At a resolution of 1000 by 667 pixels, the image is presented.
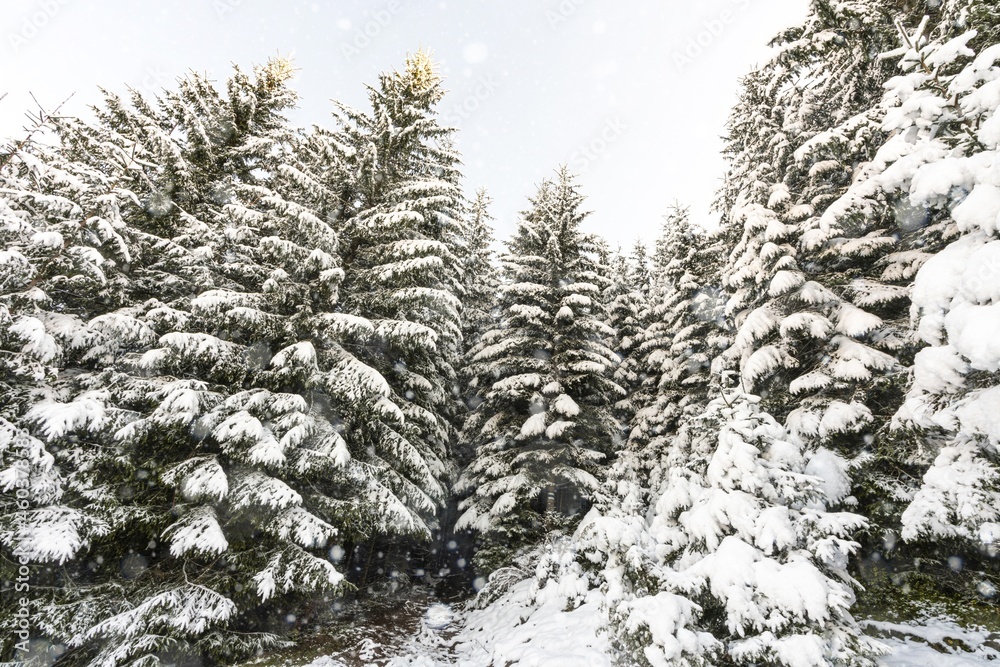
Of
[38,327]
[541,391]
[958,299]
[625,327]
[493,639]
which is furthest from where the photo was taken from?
[625,327]

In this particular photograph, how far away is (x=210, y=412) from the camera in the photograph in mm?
8641

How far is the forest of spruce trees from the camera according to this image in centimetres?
584

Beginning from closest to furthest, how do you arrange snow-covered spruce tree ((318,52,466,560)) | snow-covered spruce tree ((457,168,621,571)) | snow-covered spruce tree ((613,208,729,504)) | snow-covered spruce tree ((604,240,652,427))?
snow-covered spruce tree ((318,52,466,560))
snow-covered spruce tree ((457,168,621,571))
snow-covered spruce tree ((613,208,729,504))
snow-covered spruce tree ((604,240,652,427))

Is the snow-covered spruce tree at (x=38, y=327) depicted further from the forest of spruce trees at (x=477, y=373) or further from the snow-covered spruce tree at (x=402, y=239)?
the snow-covered spruce tree at (x=402, y=239)

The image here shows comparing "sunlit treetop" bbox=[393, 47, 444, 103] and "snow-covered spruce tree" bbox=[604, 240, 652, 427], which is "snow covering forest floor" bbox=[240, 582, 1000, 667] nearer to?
"snow-covered spruce tree" bbox=[604, 240, 652, 427]

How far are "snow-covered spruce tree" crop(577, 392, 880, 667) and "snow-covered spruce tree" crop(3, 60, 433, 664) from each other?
5.52 meters

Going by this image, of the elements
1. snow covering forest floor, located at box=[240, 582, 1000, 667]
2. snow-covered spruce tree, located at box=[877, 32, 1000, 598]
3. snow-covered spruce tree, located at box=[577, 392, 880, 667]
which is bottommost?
snow covering forest floor, located at box=[240, 582, 1000, 667]

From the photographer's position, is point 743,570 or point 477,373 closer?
point 743,570

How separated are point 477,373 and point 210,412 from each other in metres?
9.20

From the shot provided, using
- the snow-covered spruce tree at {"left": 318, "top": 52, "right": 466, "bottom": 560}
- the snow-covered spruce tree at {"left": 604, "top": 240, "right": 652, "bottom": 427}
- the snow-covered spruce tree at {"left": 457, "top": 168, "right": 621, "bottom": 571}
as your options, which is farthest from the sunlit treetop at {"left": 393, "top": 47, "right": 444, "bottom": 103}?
the snow-covered spruce tree at {"left": 604, "top": 240, "right": 652, "bottom": 427}

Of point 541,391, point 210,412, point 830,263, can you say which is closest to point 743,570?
point 210,412

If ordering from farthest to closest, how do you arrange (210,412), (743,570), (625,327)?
(625,327)
(210,412)
(743,570)

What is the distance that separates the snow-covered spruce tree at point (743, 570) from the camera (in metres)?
4.78

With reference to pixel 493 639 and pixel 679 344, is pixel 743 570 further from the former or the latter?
pixel 679 344
